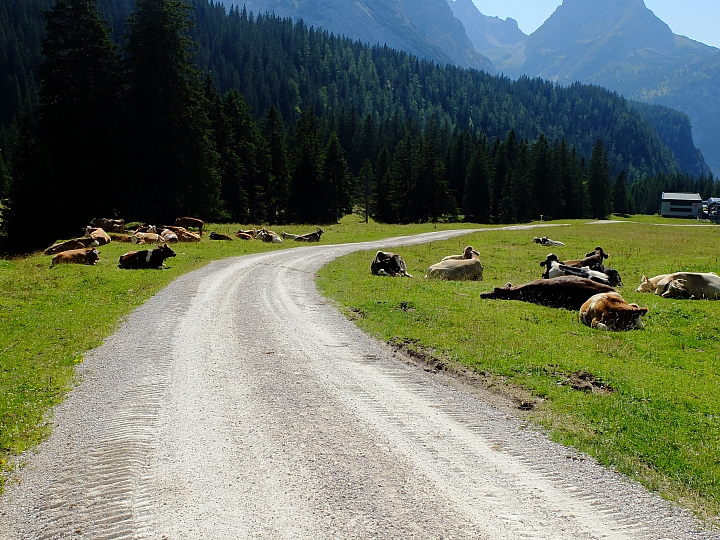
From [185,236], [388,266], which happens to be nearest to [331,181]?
[185,236]

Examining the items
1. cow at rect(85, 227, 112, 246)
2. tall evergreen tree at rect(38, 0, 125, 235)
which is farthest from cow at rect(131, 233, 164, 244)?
tall evergreen tree at rect(38, 0, 125, 235)

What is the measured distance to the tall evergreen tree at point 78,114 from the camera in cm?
4541

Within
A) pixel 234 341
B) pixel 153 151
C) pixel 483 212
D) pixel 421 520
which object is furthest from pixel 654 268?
pixel 483 212

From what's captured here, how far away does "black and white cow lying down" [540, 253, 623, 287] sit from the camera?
1789 centimetres

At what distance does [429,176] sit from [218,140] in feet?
129

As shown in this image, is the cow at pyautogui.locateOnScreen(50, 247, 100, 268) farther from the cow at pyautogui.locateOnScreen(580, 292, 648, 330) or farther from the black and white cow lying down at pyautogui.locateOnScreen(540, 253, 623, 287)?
the cow at pyautogui.locateOnScreen(580, 292, 648, 330)

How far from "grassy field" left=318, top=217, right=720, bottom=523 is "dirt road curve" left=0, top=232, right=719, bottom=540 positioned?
61cm

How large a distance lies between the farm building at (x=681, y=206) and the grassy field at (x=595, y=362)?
162m

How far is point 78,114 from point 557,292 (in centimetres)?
4609

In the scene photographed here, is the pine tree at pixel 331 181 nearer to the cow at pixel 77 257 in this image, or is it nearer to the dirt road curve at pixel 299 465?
the cow at pixel 77 257

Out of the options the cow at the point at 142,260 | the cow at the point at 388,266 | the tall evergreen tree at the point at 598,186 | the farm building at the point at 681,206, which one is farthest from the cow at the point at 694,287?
the farm building at the point at 681,206

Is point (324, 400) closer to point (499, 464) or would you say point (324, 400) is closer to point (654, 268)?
point (499, 464)

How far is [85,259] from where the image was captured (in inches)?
977

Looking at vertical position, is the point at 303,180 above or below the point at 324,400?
above
